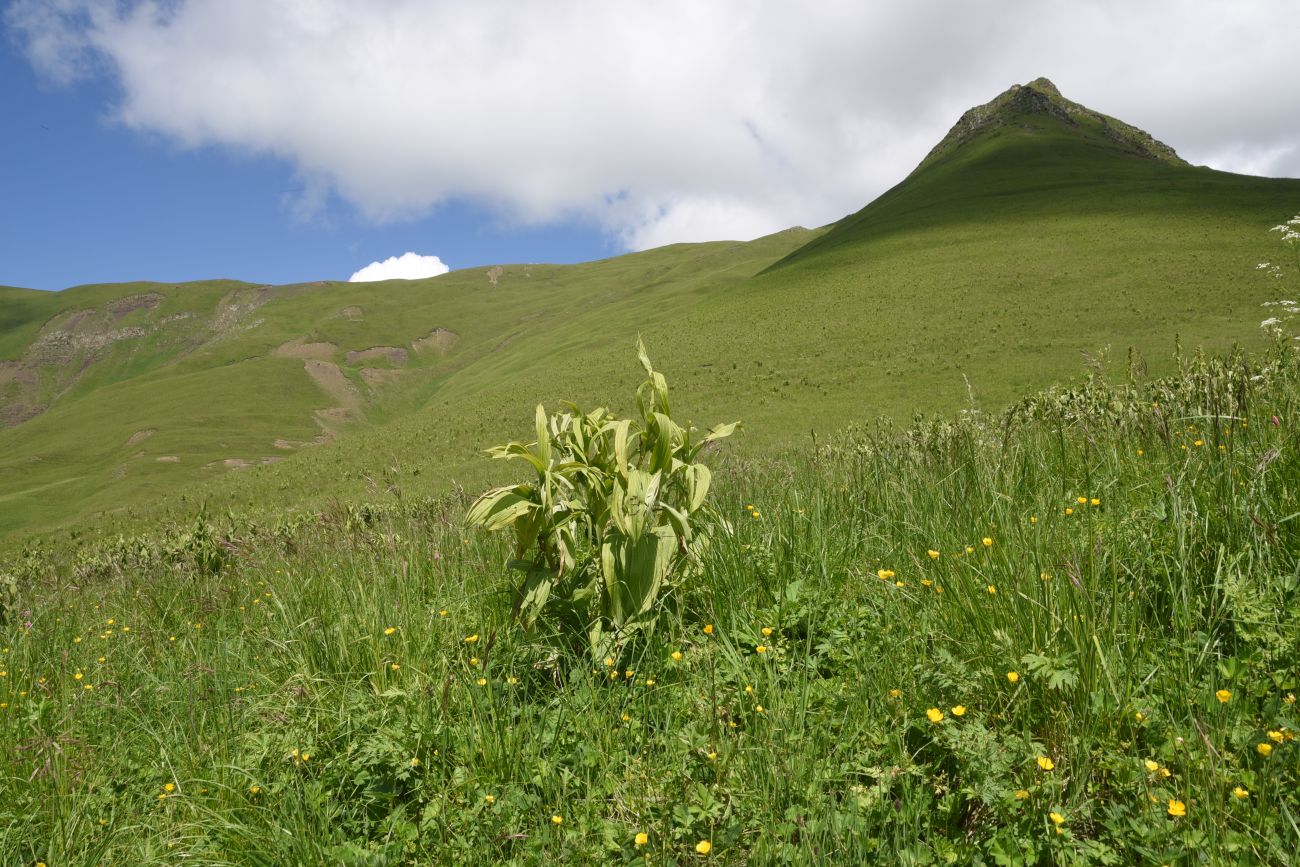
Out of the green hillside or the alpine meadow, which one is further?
the green hillside

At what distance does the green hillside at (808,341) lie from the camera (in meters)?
31.8

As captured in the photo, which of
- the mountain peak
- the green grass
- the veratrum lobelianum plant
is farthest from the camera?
the mountain peak

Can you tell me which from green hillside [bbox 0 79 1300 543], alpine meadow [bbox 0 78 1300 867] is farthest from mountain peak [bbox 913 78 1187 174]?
alpine meadow [bbox 0 78 1300 867]

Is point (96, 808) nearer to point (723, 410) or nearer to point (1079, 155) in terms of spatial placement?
point (723, 410)

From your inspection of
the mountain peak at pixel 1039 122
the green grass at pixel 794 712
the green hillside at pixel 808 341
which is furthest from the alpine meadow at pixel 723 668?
the mountain peak at pixel 1039 122

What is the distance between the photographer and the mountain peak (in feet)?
290

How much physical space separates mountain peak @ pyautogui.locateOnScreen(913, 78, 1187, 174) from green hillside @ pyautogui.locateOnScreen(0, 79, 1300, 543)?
0.52 metres

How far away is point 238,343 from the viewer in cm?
11538

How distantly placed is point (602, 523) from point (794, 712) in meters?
1.25

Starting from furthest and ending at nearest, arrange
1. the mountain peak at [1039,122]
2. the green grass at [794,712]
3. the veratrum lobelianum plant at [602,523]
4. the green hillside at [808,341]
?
the mountain peak at [1039,122] → the green hillside at [808,341] → the veratrum lobelianum plant at [602,523] → the green grass at [794,712]

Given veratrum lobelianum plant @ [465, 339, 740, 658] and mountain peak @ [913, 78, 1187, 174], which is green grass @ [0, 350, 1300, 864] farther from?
mountain peak @ [913, 78, 1187, 174]

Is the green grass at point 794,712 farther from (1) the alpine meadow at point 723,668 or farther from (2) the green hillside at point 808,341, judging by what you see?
(2) the green hillside at point 808,341

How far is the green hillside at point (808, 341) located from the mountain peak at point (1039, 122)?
20.5 inches

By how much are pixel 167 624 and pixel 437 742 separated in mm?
3578
